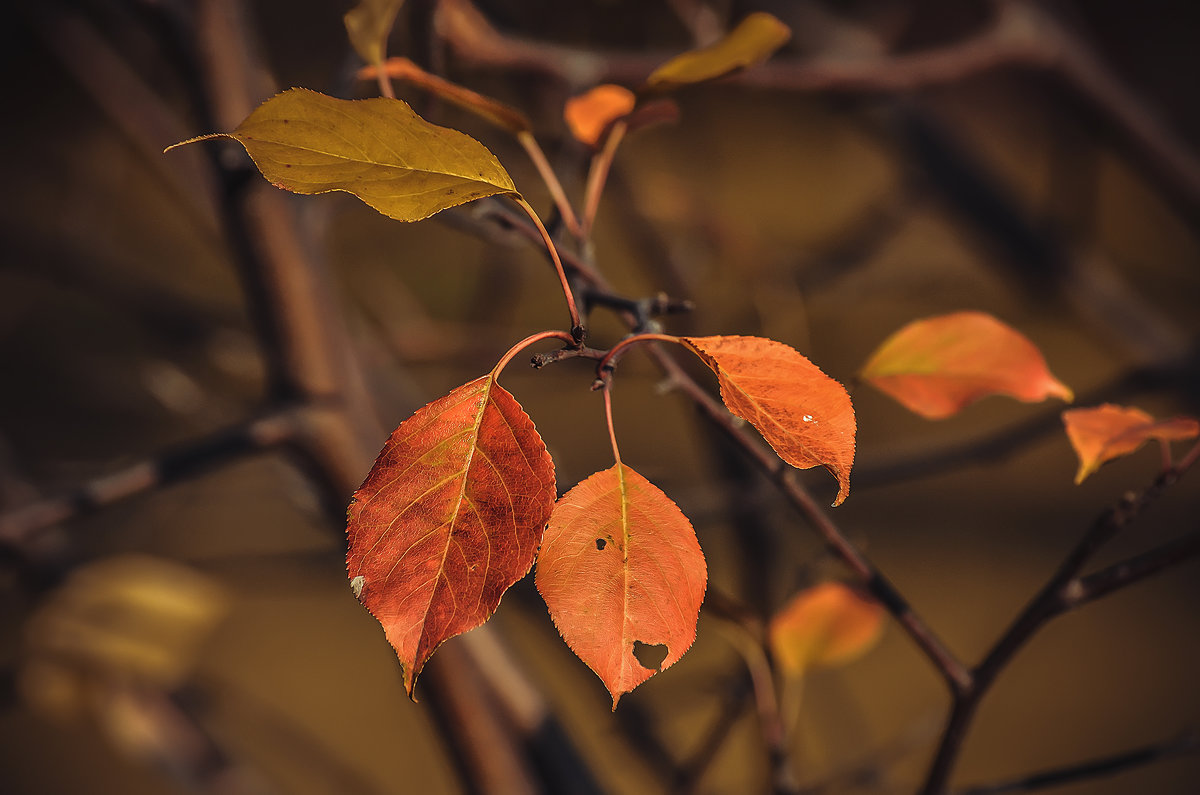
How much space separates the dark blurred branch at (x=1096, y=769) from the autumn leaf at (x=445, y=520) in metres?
0.19

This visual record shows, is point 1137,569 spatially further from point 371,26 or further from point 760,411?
point 371,26

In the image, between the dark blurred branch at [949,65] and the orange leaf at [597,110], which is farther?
the dark blurred branch at [949,65]

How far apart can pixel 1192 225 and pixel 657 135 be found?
0.98 metres

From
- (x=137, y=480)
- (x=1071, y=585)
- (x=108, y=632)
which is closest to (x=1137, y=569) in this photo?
(x=1071, y=585)

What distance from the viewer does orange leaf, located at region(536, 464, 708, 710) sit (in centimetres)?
17

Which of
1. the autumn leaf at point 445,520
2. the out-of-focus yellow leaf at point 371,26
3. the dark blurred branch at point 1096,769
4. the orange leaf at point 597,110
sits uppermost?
the out-of-focus yellow leaf at point 371,26

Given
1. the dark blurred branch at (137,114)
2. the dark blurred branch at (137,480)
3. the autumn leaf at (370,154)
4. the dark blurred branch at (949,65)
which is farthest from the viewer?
the dark blurred branch at (137,114)

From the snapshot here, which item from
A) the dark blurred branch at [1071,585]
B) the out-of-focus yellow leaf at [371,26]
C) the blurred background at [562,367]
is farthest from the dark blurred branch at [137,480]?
the dark blurred branch at [1071,585]

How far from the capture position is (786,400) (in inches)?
6.6

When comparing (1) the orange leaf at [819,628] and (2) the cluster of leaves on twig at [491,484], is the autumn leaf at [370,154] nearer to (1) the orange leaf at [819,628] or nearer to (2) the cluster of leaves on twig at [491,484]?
(2) the cluster of leaves on twig at [491,484]

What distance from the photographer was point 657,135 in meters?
1.46

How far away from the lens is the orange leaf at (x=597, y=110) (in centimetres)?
24

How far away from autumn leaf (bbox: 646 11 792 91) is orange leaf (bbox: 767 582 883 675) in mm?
231

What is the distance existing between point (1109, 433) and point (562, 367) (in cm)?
60
